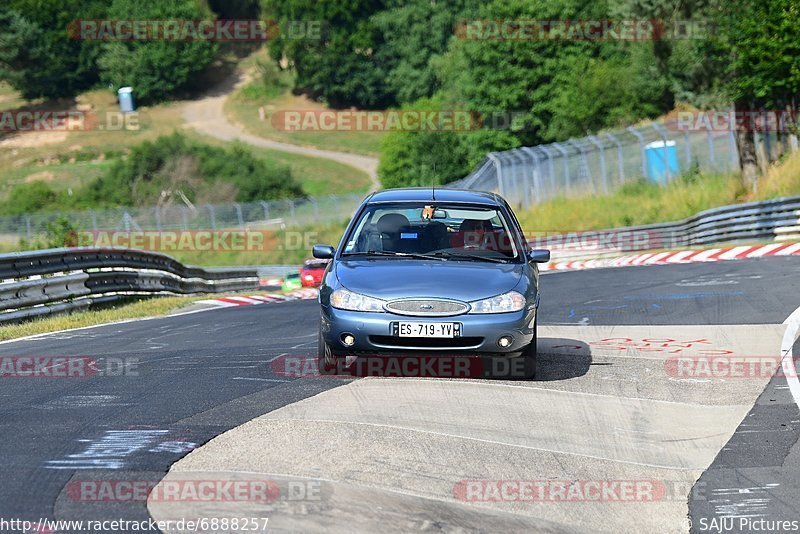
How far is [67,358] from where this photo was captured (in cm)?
→ 1159

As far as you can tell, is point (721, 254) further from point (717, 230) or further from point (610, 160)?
point (610, 160)

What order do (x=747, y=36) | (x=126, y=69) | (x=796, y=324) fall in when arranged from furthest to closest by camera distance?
(x=126, y=69)
(x=747, y=36)
(x=796, y=324)

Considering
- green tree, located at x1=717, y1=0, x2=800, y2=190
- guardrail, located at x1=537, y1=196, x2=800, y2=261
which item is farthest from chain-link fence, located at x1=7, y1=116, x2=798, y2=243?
guardrail, located at x1=537, y1=196, x2=800, y2=261

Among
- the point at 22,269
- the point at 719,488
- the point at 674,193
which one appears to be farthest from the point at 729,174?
the point at 719,488

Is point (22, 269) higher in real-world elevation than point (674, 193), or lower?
higher

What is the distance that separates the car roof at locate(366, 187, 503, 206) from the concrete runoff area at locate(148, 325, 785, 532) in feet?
5.28

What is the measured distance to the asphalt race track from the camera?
5754 millimetres

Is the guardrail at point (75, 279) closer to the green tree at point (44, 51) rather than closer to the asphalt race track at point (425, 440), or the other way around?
the asphalt race track at point (425, 440)

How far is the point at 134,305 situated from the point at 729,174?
23371 millimetres

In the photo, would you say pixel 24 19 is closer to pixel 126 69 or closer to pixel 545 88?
pixel 126 69

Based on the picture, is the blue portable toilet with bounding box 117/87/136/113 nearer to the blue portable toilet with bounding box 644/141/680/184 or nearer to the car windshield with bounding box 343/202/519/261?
the blue portable toilet with bounding box 644/141/680/184

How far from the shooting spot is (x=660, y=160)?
135ft

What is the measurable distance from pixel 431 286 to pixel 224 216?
170 feet

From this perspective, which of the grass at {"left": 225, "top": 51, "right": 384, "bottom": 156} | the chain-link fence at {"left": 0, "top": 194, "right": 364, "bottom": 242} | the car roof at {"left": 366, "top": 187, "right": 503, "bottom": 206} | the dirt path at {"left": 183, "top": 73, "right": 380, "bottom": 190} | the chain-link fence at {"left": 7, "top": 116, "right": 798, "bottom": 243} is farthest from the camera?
the grass at {"left": 225, "top": 51, "right": 384, "bottom": 156}
